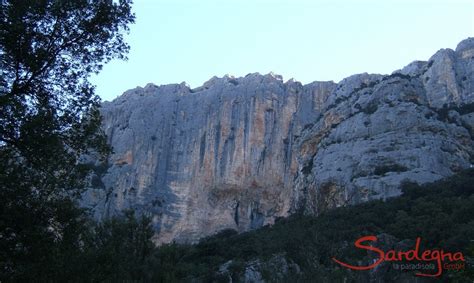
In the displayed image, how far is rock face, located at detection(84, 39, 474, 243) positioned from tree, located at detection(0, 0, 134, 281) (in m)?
31.5

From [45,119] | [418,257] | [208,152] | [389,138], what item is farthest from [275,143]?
[45,119]

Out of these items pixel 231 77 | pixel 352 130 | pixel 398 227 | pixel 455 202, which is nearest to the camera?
pixel 398 227

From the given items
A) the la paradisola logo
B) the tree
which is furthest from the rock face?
the tree

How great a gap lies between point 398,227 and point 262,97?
138 feet

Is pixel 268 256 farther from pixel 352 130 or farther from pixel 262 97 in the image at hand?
pixel 262 97

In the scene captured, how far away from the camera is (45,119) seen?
1005 cm

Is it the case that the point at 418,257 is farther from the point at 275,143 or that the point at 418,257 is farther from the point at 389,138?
the point at 275,143

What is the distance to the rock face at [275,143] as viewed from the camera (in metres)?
45.8

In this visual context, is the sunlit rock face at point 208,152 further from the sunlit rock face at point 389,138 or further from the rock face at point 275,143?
the sunlit rock face at point 389,138

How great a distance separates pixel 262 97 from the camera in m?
68.2

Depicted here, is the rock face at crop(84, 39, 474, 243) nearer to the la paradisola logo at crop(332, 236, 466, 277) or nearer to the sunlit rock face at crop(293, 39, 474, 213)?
the sunlit rock face at crop(293, 39, 474, 213)

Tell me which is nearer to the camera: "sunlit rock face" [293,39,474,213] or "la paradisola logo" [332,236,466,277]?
"la paradisola logo" [332,236,466,277]

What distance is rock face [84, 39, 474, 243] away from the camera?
4575 centimetres

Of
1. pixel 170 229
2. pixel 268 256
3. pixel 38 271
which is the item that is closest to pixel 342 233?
pixel 268 256
